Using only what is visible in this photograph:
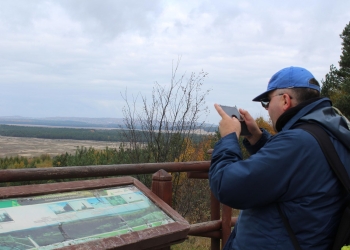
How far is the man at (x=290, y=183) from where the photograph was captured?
1.49 m

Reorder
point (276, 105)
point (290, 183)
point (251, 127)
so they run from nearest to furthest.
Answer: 1. point (290, 183)
2. point (276, 105)
3. point (251, 127)

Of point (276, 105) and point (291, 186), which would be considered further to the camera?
point (276, 105)

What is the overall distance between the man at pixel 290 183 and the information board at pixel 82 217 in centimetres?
57

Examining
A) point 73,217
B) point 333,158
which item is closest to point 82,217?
point 73,217

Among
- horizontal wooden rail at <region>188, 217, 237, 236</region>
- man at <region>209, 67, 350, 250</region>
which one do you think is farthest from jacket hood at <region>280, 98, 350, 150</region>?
horizontal wooden rail at <region>188, 217, 237, 236</region>

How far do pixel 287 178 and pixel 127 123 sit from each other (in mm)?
6230

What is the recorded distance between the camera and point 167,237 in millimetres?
1994

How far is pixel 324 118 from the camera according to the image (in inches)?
62.0

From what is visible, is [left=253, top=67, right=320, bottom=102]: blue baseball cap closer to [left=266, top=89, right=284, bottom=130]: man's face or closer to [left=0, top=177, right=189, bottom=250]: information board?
[left=266, top=89, right=284, bottom=130]: man's face

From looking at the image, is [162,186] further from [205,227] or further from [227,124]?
[227,124]

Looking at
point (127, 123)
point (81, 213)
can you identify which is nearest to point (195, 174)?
point (81, 213)

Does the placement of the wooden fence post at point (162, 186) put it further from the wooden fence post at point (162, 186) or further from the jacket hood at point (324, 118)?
the jacket hood at point (324, 118)

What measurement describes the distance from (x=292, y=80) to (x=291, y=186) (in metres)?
0.52

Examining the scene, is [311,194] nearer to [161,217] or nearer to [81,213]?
[161,217]
